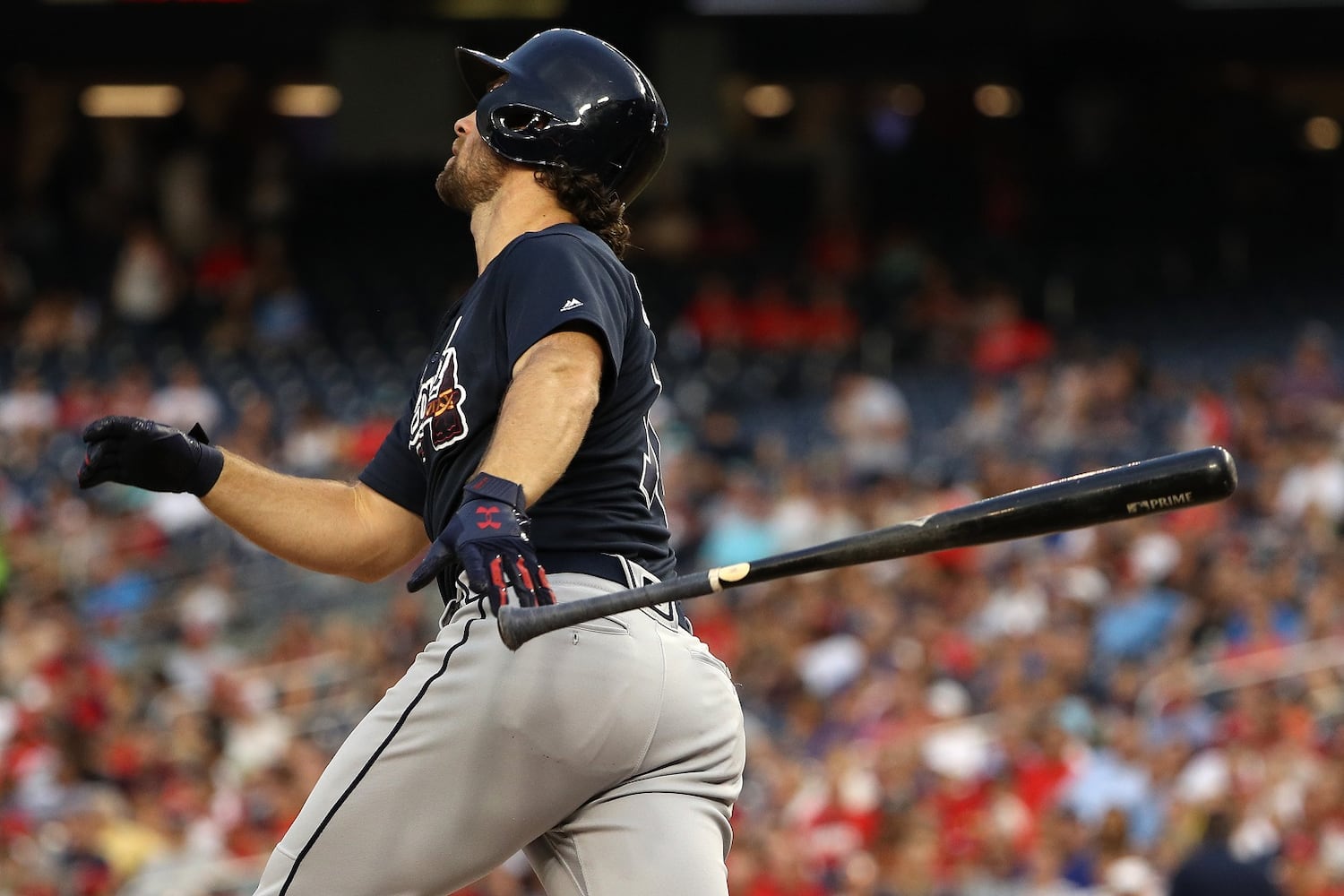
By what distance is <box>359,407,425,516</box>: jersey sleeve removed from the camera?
112 inches

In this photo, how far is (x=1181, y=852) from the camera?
6.54 meters

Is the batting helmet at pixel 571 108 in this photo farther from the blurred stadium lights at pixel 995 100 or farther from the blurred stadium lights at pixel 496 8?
the blurred stadium lights at pixel 995 100

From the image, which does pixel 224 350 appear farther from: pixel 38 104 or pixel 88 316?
pixel 38 104

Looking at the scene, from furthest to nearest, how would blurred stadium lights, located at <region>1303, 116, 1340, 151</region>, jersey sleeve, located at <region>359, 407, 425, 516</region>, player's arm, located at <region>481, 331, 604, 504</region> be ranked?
blurred stadium lights, located at <region>1303, 116, 1340, 151</region> → jersey sleeve, located at <region>359, 407, 425, 516</region> → player's arm, located at <region>481, 331, 604, 504</region>

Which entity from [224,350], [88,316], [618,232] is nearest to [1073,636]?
[618,232]

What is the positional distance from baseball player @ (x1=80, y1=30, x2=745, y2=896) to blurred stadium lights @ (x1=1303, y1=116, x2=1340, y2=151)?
14571 mm

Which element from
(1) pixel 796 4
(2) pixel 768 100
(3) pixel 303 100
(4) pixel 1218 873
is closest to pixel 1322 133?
(2) pixel 768 100

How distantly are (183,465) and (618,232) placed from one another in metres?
0.70

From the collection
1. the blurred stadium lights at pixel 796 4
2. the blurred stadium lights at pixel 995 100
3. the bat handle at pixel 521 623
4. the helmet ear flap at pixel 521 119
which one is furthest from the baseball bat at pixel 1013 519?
the blurred stadium lights at pixel 995 100

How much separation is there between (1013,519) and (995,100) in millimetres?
16086

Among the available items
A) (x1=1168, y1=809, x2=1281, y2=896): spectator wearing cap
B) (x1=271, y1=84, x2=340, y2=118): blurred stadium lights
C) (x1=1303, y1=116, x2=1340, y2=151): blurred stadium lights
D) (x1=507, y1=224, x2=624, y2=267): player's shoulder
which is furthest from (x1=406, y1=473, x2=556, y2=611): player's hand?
(x1=271, y1=84, x2=340, y2=118): blurred stadium lights

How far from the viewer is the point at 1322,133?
16.8m

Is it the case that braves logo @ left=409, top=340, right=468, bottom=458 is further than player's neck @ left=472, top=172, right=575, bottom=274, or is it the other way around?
player's neck @ left=472, top=172, right=575, bottom=274

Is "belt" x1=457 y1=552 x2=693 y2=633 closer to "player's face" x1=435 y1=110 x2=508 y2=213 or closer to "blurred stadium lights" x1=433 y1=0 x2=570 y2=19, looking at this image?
"player's face" x1=435 y1=110 x2=508 y2=213
